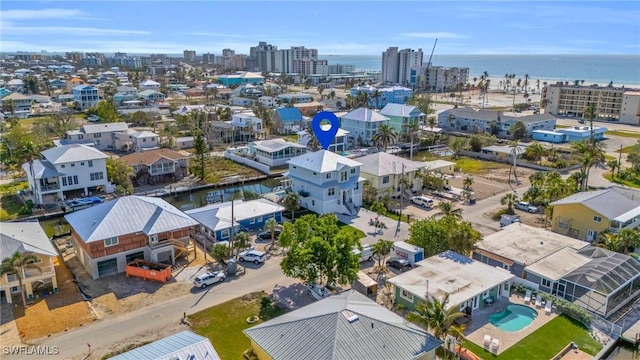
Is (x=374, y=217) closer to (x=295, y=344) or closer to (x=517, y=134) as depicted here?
(x=295, y=344)

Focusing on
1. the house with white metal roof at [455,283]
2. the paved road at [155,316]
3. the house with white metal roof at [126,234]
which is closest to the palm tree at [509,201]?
the house with white metal roof at [455,283]

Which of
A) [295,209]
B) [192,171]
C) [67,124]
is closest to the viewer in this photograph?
[295,209]

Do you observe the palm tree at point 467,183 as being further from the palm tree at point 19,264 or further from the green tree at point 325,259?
the palm tree at point 19,264

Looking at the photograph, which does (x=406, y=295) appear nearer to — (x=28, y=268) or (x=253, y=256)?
(x=253, y=256)

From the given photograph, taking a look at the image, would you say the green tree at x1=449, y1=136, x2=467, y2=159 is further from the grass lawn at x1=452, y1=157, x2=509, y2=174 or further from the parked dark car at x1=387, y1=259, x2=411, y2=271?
the parked dark car at x1=387, y1=259, x2=411, y2=271

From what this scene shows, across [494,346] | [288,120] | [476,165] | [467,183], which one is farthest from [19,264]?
[288,120]

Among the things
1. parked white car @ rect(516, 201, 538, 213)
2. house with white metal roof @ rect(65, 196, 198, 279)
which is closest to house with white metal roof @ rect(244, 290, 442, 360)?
house with white metal roof @ rect(65, 196, 198, 279)

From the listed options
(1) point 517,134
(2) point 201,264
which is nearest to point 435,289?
(2) point 201,264
